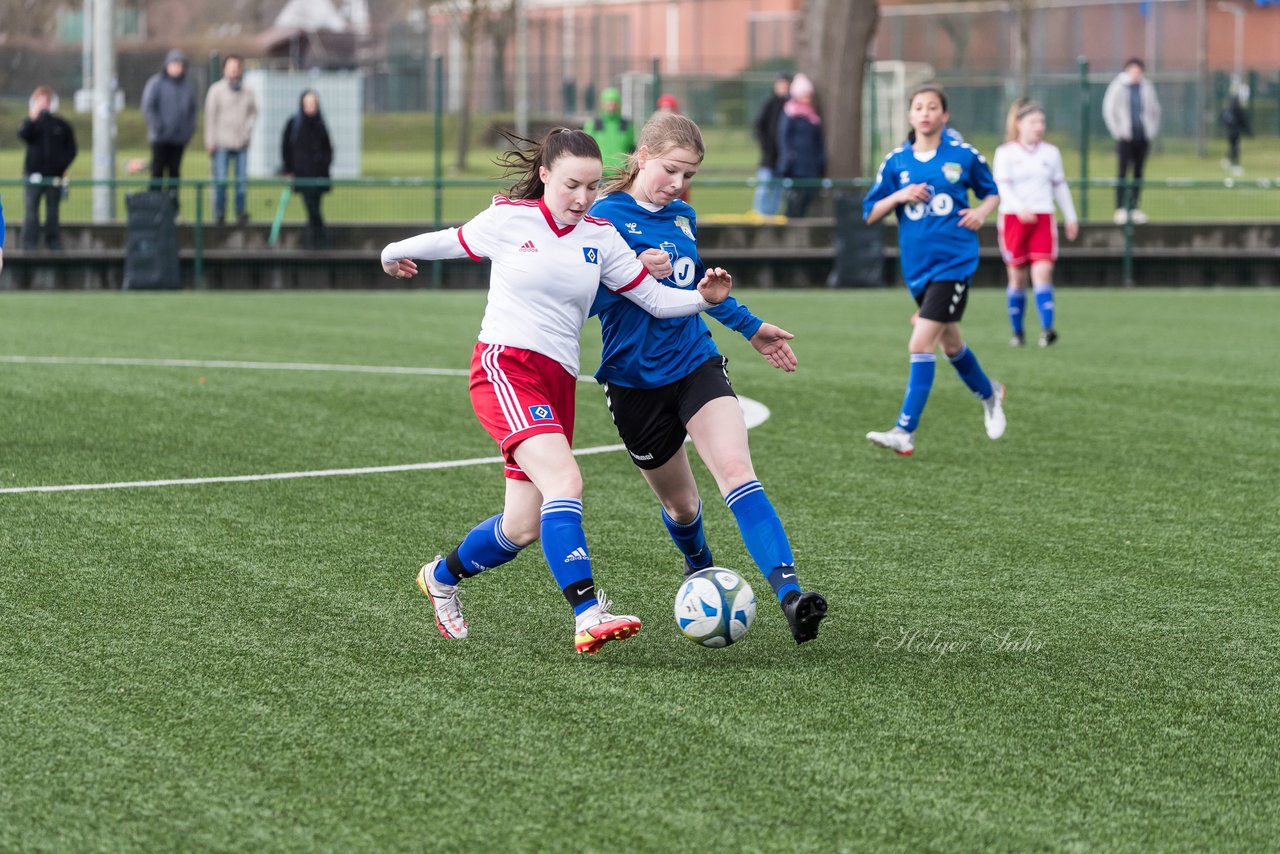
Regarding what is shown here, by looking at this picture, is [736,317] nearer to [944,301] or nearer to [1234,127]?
[944,301]

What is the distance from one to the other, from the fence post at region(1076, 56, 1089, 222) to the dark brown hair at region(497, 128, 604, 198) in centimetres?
1927

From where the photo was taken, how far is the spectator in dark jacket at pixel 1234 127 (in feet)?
99.5

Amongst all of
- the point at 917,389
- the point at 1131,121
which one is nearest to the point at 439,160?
the point at 1131,121

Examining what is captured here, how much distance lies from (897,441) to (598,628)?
4.68m

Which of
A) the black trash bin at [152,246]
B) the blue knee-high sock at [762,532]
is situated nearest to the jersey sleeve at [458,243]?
the blue knee-high sock at [762,532]

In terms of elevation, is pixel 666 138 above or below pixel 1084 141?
below

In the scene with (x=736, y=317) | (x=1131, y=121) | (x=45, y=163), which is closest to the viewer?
(x=736, y=317)

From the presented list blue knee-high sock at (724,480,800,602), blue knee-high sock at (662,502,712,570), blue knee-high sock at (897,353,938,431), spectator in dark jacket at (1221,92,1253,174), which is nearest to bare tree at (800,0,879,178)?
spectator in dark jacket at (1221,92,1253,174)

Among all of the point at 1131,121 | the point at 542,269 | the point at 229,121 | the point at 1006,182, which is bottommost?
the point at 542,269

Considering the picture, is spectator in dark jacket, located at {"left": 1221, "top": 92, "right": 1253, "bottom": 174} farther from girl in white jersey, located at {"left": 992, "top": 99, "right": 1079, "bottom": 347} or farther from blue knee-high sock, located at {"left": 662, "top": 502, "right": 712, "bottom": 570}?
blue knee-high sock, located at {"left": 662, "top": 502, "right": 712, "bottom": 570}

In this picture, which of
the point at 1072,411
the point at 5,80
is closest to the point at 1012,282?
the point at 1072,411

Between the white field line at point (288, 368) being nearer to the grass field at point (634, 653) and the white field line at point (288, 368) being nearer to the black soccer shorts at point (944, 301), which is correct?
the grass field at point (634, 653)

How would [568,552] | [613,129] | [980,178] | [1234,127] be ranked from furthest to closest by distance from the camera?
1. [1234,127]
2. [613,129]
3. [980,178]
4. [568,552]

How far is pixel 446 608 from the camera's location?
5.81 meters
